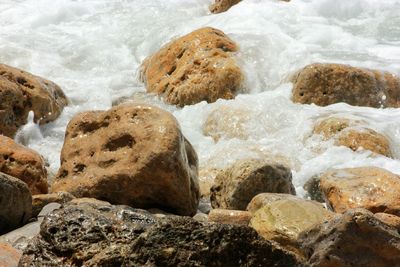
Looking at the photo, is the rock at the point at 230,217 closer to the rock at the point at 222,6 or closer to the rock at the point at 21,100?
the rock at the point at 21,100

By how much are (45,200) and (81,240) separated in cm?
238

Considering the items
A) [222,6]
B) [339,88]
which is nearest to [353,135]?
[339,88]

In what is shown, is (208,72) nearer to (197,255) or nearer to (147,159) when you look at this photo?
(147,159)

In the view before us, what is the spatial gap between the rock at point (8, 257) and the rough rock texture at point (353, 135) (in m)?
5.00

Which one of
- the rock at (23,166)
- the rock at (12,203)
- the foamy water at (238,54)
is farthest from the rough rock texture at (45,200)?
the foamy water at (238,54)

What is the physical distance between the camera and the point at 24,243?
13.3ft

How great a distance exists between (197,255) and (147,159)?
301 cm

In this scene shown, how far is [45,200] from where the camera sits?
5043 mm

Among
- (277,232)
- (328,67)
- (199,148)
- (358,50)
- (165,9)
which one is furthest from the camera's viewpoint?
(165,9)

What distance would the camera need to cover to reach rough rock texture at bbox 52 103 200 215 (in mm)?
5484

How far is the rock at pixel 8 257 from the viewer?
3.09 meters

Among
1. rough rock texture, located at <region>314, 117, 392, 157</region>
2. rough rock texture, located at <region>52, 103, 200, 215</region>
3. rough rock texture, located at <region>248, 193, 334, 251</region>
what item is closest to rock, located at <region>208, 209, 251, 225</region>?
rough rock texture, located at <region>248, 193, 334, 251</region>

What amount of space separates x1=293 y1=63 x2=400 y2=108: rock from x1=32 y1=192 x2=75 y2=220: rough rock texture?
4594 mm

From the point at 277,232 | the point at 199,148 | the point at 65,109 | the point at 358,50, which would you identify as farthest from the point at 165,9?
the point at 277,232
